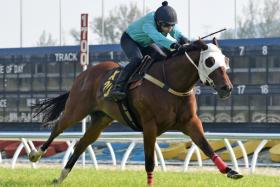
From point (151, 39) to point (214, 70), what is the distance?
4.36ft

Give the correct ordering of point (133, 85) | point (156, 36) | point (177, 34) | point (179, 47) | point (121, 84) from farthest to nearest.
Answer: point (177, 34), point (121, 84), point (133, 85), point (156, 36), point (179, 47)

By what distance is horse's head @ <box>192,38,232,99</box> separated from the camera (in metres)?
6.80

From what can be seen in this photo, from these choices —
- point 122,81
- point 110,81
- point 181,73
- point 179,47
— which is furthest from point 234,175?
point 110,81

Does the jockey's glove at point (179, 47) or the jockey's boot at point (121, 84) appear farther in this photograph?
the jockey's boot at point (121, 84)

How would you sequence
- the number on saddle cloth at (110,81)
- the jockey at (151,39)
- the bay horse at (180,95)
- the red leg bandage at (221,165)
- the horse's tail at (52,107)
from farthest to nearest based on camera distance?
the horse's tail at (52,107), the number on saddle cloth at (110,81), the jockey at (151,39), the bay horse at (180,95), the red leg bandage at (221,165)

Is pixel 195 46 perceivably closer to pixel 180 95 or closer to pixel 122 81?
pixel 180 95

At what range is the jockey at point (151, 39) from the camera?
7.51 m

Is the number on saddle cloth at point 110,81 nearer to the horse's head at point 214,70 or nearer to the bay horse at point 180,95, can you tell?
the bay horse at point 180,95

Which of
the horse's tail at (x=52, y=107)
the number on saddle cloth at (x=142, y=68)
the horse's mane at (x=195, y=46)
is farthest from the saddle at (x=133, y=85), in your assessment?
the horse's tail at (x=52, y=107)

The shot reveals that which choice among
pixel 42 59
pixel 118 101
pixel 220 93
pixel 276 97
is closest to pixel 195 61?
pixel 220 93

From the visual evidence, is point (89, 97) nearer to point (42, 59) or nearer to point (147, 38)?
point (147, 38)

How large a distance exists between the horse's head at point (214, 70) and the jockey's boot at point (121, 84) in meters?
0.97

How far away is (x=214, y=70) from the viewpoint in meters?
6.89

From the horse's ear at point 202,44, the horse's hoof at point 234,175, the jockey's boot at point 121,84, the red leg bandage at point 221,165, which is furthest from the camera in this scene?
the jockey's boot at point 121,84
